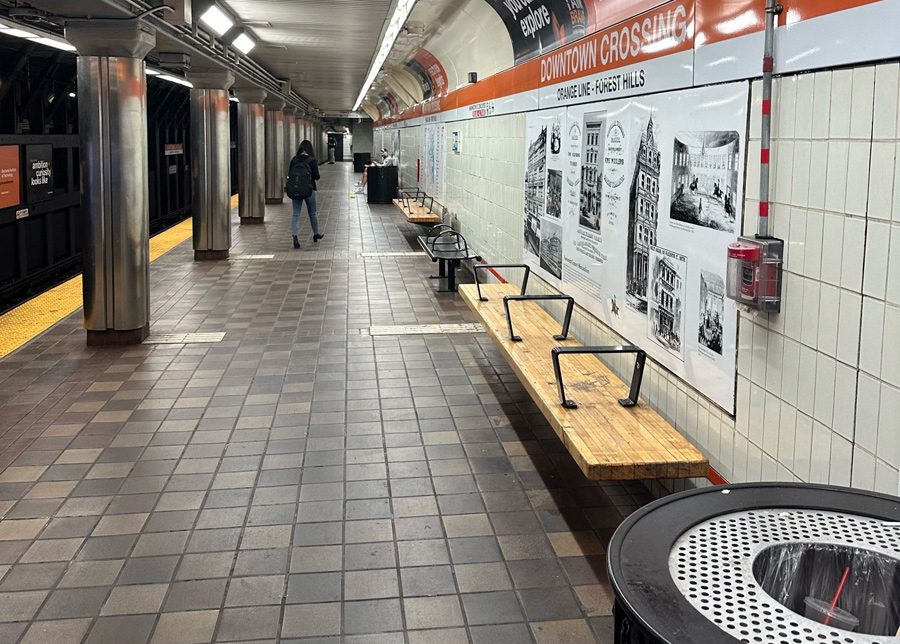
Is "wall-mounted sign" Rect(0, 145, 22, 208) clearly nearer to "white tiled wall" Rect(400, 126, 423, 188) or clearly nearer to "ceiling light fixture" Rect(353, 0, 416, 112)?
"ceiling light fixture" Rect(353, 0, 416, 112)

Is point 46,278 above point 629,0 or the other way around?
the other way around

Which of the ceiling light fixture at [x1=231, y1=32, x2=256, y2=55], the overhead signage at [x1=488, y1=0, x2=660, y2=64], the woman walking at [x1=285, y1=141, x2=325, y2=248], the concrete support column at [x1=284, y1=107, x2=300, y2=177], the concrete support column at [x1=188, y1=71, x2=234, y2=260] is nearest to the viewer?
the overhead signage at [x1=488, y1=0, x2=660, y2=64]

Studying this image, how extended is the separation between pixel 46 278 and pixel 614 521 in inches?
372

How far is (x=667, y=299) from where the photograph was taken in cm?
394

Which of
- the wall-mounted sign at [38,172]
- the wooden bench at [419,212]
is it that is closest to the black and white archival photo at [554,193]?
the wooden bench at [419,212]

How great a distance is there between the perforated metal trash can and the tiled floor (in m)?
1.11

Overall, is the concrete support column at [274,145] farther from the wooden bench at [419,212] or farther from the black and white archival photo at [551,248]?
the black and white archival photo at [551,248]

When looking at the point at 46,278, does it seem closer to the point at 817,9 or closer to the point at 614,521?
the point at 614,521

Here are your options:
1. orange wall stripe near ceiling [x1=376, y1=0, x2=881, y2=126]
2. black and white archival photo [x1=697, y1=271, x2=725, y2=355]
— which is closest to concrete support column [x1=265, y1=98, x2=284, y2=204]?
orange wall stripe near ceiling [x1=376, y1=0, x2=881, y2=126]

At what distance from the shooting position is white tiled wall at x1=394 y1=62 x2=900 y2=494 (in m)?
2.35

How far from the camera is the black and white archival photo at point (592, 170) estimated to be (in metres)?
4.98

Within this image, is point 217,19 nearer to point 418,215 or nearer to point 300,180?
point 300,180

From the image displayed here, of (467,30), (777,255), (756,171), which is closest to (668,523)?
(777,255)

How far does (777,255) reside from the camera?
2867 millimetres
